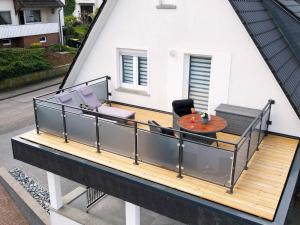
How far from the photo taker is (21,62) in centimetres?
2652

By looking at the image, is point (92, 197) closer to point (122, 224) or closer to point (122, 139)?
point (122, 224)

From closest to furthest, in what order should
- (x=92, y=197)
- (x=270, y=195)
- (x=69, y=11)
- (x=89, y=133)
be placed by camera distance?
(x=270, y=195) → (x=89, y=133) → (x=92, y=197) → (x=69, y=11)

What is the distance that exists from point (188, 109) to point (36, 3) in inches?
1117

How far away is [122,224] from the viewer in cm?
1048

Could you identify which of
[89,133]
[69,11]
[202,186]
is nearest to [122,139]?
[89,133]

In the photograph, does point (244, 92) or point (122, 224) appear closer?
point (244, 92)

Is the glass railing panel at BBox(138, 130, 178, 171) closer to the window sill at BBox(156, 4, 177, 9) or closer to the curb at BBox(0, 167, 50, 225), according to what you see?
the window sill at BBox(156, 4, 177, 9)

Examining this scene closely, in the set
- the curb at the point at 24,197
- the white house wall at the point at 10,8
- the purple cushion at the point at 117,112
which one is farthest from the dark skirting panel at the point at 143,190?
the white house wall at the point at 10,8

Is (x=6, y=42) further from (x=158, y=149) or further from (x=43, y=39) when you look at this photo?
(x=158, y=149)

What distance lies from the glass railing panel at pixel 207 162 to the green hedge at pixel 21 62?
72.8ft

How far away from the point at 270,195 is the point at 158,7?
242 inches

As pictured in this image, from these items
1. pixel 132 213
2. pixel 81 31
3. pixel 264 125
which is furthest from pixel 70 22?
pixel 132 213

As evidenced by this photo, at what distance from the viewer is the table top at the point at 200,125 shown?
26.1ft

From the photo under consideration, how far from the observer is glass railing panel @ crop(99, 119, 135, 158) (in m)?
7.39
